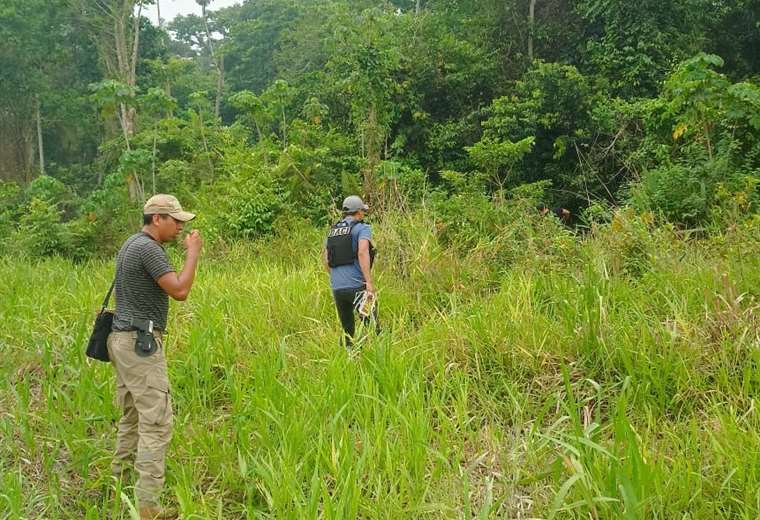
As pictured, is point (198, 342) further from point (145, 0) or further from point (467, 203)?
point (145, 0)

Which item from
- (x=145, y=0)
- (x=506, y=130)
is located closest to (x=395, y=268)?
(x=506, y=130)

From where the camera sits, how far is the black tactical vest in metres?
5.09

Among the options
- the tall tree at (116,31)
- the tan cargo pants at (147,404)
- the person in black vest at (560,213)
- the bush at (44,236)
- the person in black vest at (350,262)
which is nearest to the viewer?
the tan cargo pants at (147,404)

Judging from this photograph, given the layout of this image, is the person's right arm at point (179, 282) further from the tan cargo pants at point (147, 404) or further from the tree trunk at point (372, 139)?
the tree trunk at point (372, 139)

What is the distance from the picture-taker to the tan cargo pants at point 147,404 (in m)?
3.10

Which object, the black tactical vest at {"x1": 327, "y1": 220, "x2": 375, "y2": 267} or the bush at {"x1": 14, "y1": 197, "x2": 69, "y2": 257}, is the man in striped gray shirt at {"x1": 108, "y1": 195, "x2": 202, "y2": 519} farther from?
the bush at {"x1": 14, "y1": 197, "x2": 69, "y2": 257}

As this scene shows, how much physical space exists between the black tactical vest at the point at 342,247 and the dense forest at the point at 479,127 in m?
2.52

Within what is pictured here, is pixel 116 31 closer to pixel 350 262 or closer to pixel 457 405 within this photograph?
pixel 350 262

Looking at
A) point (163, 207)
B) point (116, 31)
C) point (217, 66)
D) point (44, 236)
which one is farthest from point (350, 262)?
point (217, 66)

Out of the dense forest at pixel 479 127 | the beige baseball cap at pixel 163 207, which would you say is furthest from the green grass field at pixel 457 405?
the dense forest at pixel 479 127

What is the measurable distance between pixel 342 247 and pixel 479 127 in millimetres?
8578

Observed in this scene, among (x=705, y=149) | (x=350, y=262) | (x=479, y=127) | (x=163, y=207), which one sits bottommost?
(x=350, y=262)

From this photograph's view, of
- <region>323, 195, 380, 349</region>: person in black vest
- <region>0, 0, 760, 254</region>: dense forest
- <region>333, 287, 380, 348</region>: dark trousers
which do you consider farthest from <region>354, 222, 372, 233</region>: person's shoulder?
<region>0, 0, 760, 254</region>: dense forest

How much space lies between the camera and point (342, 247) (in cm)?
510
